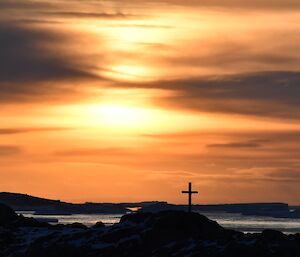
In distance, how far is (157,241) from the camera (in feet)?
A: 153

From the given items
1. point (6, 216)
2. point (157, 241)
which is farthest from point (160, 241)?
point (6, 216)

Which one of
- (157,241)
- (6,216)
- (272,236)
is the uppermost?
(6,216)

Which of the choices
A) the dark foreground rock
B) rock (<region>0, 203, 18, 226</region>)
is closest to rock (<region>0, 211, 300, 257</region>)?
the dark foreground rock

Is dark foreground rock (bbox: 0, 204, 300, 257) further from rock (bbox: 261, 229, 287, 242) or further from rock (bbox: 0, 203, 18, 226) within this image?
rock (bbox: 0, 203, 18, 226)

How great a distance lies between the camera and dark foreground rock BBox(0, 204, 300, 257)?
145 ft

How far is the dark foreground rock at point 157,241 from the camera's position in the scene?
44.1 m

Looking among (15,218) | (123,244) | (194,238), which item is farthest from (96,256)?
(15,218)

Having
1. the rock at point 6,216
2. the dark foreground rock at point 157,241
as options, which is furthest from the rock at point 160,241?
the rock at point 6,216

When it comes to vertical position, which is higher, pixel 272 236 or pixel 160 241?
pixel 272 236

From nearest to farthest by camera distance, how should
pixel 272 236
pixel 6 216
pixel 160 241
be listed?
pixel 272 236 → pixel 160 241 → pixel 6 216

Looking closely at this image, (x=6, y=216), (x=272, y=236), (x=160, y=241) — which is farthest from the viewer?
(x=6, y=216)

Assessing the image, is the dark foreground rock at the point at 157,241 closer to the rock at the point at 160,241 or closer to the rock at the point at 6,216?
the rock at the point at 160,241

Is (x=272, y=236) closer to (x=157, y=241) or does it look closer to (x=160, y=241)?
(x=160, y=241)

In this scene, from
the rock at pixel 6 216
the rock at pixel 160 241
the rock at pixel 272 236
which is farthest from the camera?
the rock at pixel 6 216
